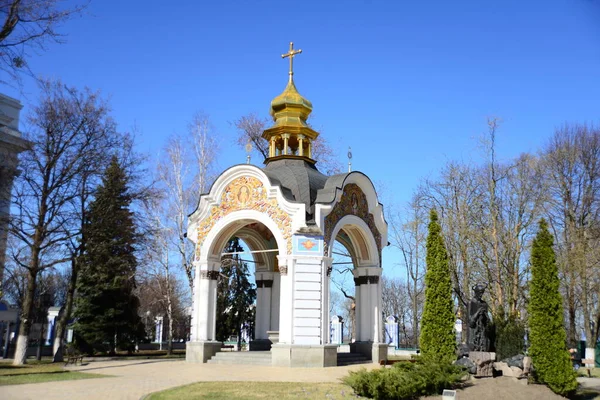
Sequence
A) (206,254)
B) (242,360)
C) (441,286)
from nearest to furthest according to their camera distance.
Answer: (441,286) < (242,360) < (206,254)

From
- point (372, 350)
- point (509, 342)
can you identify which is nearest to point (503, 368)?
point (509, 342)

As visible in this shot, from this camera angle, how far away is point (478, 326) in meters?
14.6

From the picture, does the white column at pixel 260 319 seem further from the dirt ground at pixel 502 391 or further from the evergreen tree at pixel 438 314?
the dirt ground at pixel 502 391

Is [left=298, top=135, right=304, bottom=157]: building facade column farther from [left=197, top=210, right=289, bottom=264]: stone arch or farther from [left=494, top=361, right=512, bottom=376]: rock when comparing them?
[left=494, top=361, right=512, bottom=376]: rock

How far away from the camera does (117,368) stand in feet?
54.7

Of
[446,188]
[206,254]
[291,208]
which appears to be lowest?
[206,254]

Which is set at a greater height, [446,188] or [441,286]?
[446,188]

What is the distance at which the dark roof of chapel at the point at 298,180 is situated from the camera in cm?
1844

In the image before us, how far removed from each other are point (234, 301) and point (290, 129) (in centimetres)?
1156

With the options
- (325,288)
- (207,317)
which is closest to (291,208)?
(325,288)

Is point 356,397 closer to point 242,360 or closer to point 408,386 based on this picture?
point 408,386

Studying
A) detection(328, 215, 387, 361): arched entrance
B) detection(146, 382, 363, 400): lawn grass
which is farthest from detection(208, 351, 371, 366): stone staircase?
detection(146, 382, 363, 400): lawn grass

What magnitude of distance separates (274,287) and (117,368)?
6932 millimetres

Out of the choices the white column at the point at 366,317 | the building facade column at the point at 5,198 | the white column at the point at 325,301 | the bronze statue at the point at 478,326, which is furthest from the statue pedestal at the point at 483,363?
the building facade column at the point at 5,198
